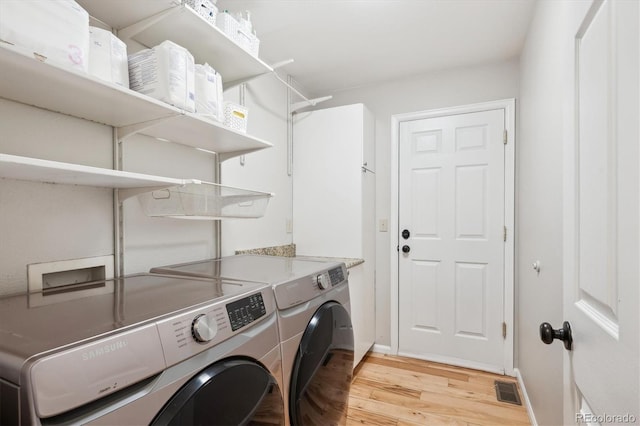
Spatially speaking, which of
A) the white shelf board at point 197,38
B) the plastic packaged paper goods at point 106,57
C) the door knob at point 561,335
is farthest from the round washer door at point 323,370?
the white shelf board at point 197,38

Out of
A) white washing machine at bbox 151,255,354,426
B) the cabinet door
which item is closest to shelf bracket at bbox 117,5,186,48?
white washing machine at bbox 151,255,354,426

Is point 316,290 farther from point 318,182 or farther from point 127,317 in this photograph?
point 318,182

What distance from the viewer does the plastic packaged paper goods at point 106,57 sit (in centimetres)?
94

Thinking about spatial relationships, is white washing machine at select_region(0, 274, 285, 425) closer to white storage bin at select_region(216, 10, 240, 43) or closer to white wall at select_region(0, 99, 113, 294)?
white wall at select_region(0, 99, 113, 294)

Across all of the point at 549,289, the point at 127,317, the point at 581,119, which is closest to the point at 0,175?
the point at 127,317

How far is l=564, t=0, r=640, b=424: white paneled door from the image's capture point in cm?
50

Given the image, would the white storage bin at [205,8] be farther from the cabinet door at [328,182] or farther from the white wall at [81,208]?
the cabinet door at [328,182]

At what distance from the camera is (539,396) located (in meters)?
1.65

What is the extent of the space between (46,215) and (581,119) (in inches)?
63.2

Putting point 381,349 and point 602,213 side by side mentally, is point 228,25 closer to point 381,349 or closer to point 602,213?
point 602,213

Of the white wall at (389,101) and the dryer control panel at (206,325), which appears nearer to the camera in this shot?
the dryer control panel at (206,325)

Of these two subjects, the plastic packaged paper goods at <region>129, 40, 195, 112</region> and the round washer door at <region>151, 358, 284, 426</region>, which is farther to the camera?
the plastic packaged paper goods at <region>129, 40, 195, 112</region>

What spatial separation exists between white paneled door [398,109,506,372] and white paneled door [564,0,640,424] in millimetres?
1744

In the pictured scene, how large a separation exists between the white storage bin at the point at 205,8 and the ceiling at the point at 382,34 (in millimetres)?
507
